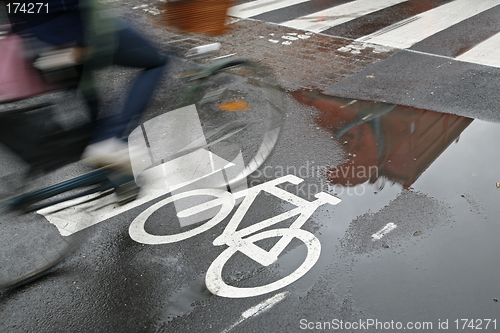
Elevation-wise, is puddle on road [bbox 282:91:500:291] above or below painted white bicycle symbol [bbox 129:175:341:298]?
above

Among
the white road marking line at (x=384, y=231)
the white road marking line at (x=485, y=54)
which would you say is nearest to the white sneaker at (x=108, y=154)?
the white road marking line at (x=384, y=231)

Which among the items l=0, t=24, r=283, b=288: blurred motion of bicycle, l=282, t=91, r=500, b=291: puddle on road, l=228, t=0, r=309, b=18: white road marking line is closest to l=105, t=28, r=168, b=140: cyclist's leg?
l=0, t=24, r=283, b=288: blurred motion of bicycle

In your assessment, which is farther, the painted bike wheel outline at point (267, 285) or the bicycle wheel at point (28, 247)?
the bicycle wheel at point (28, 247)

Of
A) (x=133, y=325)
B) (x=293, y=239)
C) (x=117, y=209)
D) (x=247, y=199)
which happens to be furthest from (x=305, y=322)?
(x=117, y=209)

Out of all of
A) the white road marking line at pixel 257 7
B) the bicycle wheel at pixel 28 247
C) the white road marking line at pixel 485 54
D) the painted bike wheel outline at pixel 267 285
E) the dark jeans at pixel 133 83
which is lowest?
the bicycle wheel at pixel 28 247

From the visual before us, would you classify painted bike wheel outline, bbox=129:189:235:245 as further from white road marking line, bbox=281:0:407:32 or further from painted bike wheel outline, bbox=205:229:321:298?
white road marking line, bbox=281:0:407:32

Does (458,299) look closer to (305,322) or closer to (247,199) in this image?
(305,322)

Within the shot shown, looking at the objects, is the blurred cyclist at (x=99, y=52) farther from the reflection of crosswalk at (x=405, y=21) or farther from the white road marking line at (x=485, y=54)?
the reflection of crosswalk at (x=405, y=21)

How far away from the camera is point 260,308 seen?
3135mm

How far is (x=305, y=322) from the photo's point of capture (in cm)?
301

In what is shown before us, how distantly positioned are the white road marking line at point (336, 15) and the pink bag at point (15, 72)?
270 inches

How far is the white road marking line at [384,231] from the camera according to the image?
375 centimetres

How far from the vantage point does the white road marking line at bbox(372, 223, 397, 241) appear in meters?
3.75

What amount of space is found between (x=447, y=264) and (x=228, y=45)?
21.2 feet
